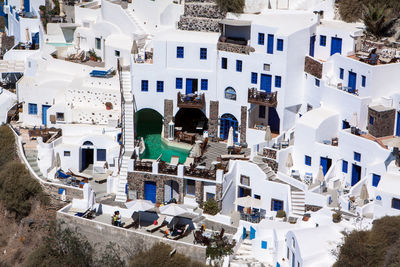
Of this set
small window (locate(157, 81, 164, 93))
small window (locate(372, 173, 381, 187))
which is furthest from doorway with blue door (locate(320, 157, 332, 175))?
small window (locate(157, 81, 164, 93))

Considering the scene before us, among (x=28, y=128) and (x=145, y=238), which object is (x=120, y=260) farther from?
(x=28, y=128)

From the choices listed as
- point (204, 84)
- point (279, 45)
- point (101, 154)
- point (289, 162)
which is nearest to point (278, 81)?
point (279, 45)

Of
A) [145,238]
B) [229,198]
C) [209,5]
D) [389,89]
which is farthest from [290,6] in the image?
[145,238]

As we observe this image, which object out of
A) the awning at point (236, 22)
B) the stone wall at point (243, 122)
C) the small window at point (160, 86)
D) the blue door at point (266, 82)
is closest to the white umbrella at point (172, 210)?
the stone wall at point (243, 122)

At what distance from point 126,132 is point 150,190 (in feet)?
24.2

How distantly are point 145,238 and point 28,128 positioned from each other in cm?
2009

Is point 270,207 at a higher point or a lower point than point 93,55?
lower

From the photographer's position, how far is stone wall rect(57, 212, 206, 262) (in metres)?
68.4

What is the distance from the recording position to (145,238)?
6994cm

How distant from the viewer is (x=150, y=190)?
74.9 meters

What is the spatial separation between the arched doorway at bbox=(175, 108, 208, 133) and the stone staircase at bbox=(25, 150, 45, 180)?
11.8 metres

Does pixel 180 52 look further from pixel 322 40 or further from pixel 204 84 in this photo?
pixel 322 40

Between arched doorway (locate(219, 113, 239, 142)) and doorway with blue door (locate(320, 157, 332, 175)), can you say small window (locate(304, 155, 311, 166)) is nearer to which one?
doorway with blue door (locate(320, 157, 332, 175))

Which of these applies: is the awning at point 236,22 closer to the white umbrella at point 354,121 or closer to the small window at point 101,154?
the white umbrella at point 354,121
